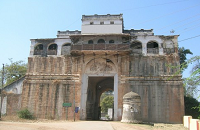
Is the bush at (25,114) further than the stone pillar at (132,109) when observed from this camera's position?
Yes

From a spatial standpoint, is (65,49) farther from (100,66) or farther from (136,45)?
(136,45)

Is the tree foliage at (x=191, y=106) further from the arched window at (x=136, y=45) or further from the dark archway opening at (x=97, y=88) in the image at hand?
the dark archway opening at (x=97, y=88)

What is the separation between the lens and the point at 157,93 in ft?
84.5

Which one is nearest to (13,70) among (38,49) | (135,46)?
(38,49)

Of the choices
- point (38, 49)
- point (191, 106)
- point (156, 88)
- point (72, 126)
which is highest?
point (38, 49)

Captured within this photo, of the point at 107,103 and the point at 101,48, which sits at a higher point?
the point at 101,48

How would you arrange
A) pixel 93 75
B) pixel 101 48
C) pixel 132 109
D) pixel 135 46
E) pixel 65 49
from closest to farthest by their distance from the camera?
1. pixel 132 109
2. pixel 101 48
3. pixel 93 75
4. pixel 135 46
5. pixel 65 49

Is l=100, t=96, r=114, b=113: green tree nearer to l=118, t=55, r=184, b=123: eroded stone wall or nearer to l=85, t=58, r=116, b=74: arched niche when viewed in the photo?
l=85, t=58, r=116, b=74: arched niche

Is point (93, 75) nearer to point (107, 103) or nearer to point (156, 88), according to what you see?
point (156, 88)


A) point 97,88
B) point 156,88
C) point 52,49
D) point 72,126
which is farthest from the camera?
point 97,88

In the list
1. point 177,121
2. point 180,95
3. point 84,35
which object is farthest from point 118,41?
point 177,121

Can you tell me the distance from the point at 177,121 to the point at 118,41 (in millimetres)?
12728

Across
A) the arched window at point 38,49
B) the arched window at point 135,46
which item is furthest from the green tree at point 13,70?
the arched window at point 135,46

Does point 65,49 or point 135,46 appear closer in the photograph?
point 135,46
